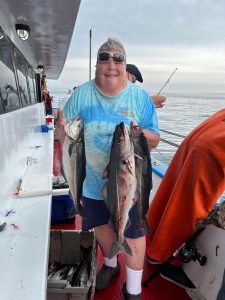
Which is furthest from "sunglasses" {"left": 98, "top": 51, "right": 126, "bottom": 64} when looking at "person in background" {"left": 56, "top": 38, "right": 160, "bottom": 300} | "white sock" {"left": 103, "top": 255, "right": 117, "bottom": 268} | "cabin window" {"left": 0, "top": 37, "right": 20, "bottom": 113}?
"white sock" {"left": 103, "top": 255, "right": 117, "bottom": 268}

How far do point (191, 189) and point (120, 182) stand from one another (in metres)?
0.82

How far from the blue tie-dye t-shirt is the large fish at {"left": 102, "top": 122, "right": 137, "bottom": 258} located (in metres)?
0.26

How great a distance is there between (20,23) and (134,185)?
4179 millimetres

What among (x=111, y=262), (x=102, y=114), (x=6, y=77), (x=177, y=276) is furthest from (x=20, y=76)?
(x=177, y=276)

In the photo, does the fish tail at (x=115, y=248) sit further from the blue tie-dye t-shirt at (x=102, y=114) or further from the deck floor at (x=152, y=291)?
the deck floor at (x=152, y=291)

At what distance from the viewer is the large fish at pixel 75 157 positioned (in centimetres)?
189

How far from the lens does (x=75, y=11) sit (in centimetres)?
417

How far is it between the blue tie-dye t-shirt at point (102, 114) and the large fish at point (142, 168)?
289 mm

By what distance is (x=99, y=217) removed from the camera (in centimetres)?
230

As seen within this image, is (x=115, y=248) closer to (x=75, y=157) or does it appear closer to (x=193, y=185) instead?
(x=75, y=157)

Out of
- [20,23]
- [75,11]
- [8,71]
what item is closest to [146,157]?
[8,71]

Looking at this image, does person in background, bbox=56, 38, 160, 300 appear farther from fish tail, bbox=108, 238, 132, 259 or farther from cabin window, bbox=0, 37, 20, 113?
cabin window, bbox=0, 37, 20, 113

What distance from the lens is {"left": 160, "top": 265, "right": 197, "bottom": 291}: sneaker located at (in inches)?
94.5

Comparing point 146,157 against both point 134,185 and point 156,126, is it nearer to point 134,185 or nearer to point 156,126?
point 134,185
